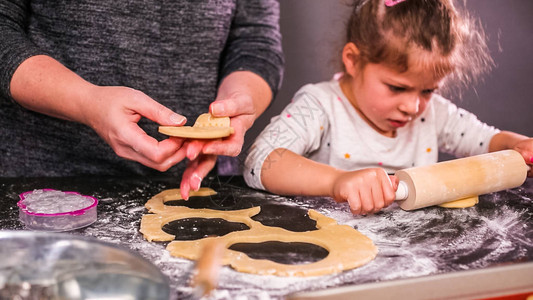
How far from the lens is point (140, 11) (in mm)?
1374

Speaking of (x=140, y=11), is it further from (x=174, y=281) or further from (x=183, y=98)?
(x=174, y=281)

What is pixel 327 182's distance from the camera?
47.9 inches

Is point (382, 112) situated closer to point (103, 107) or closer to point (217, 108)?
point (217, 108)

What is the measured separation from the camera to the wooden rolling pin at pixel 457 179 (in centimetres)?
108

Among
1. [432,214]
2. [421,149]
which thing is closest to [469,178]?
[432,214]

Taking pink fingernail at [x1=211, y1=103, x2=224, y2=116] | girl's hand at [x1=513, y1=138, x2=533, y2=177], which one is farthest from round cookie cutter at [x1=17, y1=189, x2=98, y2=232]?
girl's hand at [x1=513, y1=138, x2=533, y2=177]

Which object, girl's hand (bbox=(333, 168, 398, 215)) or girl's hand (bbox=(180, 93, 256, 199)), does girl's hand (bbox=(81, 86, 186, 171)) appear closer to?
girl's hand (bbox=(180, 93, 256, 199))

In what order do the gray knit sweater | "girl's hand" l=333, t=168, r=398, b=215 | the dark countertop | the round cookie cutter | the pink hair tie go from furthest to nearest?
1. the pink hair tie
2. the gray knit sweater
3. "girl's hand" l=333, t=168, r=398, b=215
4. the round cookie cutter
5. the dark countertop

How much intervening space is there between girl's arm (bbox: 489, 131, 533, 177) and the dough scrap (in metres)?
0.65

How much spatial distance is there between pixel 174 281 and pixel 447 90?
4.08 ft

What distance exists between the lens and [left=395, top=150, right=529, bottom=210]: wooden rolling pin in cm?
108

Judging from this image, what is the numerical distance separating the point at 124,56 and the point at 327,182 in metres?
0.63

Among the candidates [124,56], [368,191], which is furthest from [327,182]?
[124,56]

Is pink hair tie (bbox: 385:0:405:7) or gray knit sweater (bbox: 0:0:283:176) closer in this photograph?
gray knit sweater (bbox: 0:0:283:176)
